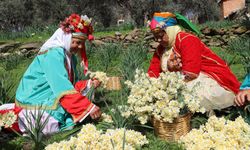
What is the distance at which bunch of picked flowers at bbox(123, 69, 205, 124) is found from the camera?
8.52 ft

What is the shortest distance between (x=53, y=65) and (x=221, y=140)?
1796mm

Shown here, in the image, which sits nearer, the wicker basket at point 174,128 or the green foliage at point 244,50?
the wicker basket at point 174,128

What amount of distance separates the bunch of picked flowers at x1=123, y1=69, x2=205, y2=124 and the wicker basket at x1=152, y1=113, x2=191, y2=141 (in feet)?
0.19

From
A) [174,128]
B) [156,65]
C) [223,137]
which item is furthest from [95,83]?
[223,137]

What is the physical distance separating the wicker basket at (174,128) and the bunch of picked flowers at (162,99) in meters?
0.06

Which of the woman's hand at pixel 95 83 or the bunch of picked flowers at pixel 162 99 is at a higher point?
the bunch of picked flowers at pixel 162 99

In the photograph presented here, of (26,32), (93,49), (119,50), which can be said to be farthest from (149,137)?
(26,32)

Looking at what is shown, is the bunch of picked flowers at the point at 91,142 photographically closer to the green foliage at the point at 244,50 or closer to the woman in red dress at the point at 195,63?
the woman in red dress at the point at 195,63

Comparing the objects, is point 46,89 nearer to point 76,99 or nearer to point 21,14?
point 76,99

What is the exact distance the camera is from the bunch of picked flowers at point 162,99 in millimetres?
2596

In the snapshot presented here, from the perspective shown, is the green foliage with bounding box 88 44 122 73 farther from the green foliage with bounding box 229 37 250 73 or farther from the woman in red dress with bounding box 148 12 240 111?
the woman in red dress with bounding box 148 12 240 111

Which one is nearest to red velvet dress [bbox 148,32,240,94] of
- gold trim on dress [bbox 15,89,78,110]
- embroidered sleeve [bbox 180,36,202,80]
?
embroidered sleeve [bbox 180,36,202,80]

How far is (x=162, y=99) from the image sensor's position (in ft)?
8.75

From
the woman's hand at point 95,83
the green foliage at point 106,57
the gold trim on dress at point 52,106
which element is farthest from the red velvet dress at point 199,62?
the green foliage at point 106,57
